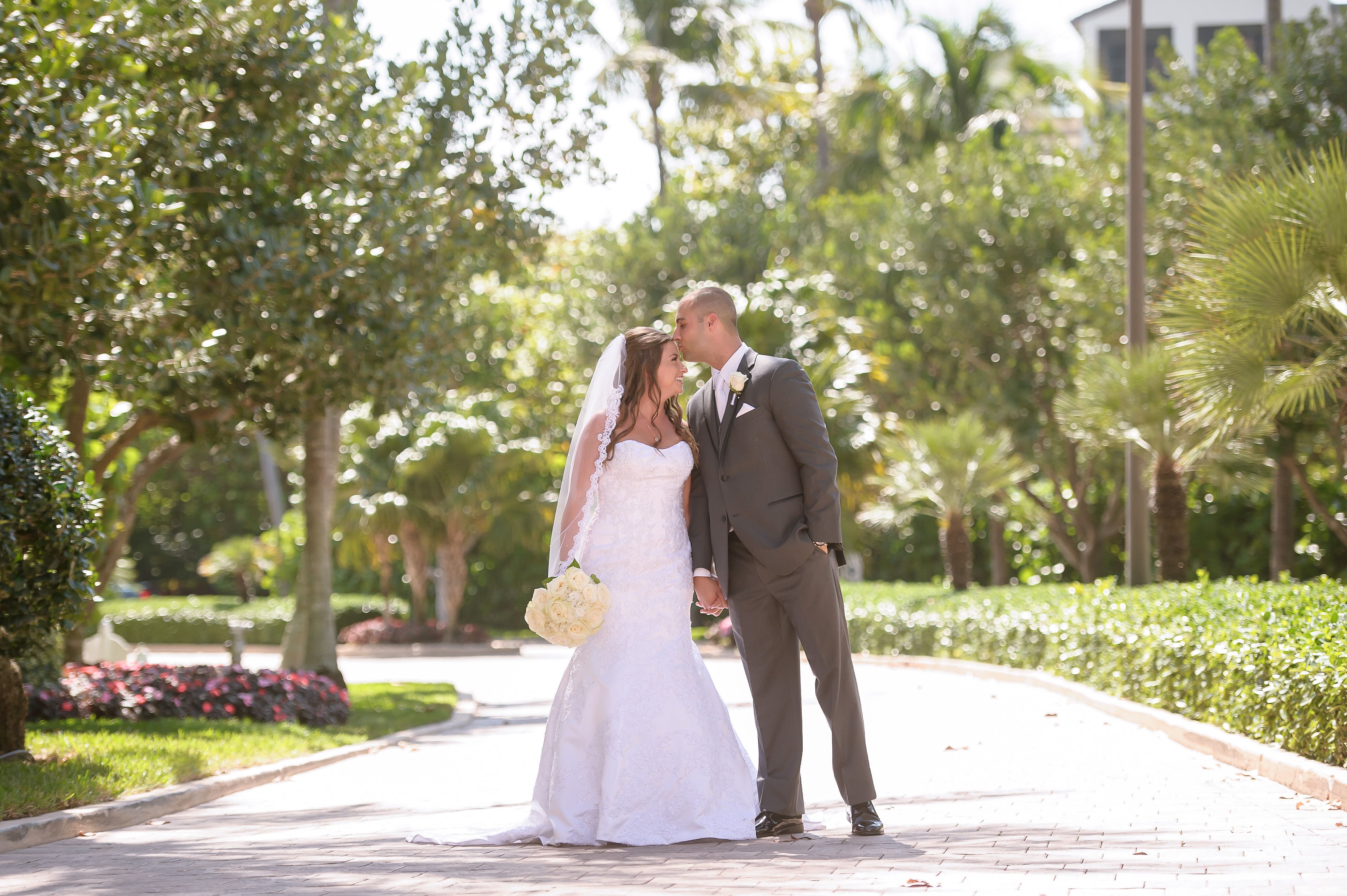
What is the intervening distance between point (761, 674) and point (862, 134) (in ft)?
106

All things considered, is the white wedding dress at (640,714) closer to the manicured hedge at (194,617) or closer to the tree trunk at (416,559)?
the tree trunk at (416,559)

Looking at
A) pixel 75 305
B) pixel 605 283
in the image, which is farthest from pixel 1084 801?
pixel 605 283

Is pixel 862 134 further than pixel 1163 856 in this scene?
Yes

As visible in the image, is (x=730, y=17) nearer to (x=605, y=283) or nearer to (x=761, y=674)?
(x=605, y=283)

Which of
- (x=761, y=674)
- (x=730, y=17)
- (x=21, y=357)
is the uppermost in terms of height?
(x=730, y=17)

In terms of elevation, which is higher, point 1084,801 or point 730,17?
point 730,17

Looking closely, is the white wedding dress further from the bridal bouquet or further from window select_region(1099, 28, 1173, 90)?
window select_region(1099, 28, 1173, 90)

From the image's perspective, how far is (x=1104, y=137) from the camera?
24.8 meters

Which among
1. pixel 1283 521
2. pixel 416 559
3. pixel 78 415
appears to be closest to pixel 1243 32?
pixel 1283 521

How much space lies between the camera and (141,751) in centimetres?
927

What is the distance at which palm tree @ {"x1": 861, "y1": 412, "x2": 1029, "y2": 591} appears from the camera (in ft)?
68.3

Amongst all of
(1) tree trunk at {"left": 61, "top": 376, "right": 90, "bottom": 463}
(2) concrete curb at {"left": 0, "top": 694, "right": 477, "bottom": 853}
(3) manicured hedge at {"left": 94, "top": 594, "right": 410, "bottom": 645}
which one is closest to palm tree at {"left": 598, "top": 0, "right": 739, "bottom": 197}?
(3) manicured hedge at {"left": 94, "top": 594, "right": 410, "bottom": 645}

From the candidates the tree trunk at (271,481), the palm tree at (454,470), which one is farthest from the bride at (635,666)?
the tree trunk at (271,481)

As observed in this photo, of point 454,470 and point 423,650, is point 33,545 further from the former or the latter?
point 423,650
